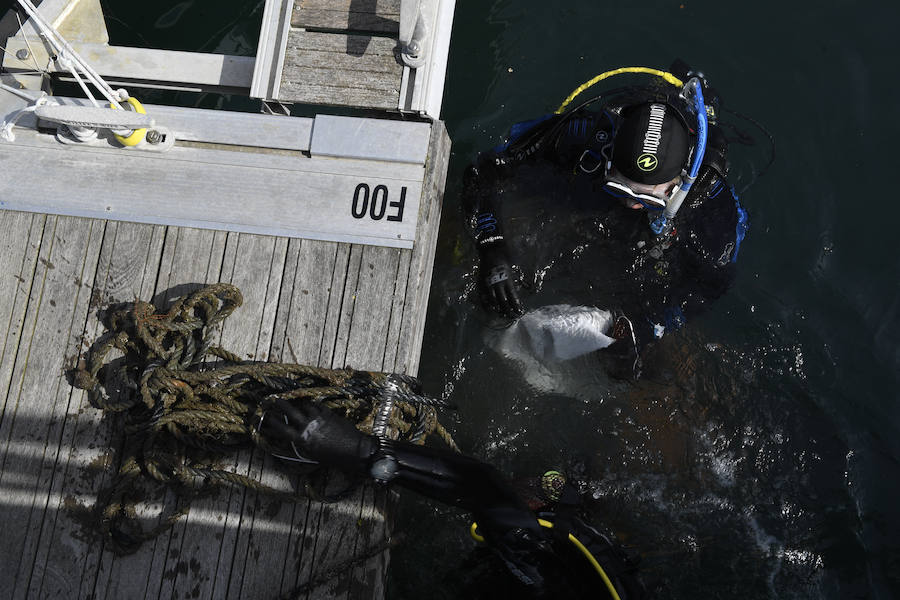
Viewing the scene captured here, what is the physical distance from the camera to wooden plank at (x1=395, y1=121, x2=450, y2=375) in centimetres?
353

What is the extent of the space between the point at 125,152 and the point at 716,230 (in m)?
3.87

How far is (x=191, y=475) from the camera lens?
3303 mm

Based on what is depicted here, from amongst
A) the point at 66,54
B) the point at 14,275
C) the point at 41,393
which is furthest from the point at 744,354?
the point at 14,275

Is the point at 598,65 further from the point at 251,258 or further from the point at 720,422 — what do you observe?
the point at 251,258

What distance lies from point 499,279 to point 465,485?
152cm

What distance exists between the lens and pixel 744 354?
471 centimetres

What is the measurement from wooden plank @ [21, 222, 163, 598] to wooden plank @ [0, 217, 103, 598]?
1.7 inches

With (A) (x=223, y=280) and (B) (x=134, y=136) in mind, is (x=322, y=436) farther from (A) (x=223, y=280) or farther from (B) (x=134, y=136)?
(B) (x=134, y=136)

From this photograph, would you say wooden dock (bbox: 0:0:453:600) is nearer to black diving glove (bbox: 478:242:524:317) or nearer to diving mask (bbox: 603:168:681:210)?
black diving glove (bbox: 478:242:524:317)

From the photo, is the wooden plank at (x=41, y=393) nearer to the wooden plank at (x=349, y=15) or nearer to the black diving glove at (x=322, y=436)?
the black diving glove at (x=322, y=436)

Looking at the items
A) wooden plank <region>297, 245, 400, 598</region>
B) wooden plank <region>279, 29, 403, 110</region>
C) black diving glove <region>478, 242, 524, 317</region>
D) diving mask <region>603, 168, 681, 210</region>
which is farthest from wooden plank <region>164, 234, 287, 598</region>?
diving mask <region>603, 168, 681, 210</region>

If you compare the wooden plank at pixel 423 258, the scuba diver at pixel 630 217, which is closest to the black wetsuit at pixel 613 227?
the scuba diver at pixel 630 217

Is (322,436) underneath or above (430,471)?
above

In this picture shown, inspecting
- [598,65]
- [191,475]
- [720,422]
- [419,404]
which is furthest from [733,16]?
[191,475]
